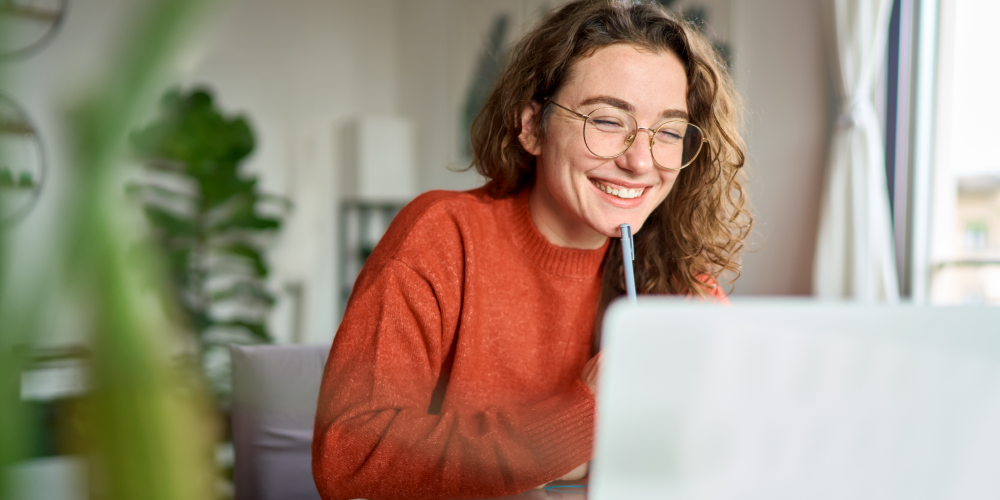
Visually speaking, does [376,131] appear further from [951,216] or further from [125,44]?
[125,44]

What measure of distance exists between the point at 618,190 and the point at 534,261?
181 millimetres

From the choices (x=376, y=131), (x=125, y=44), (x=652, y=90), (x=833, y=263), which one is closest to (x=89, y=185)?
(x=125, y=44)

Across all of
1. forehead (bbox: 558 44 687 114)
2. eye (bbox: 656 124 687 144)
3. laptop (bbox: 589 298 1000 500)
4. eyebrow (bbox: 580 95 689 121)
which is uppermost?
forehead (bbox: 558 44 687 114)

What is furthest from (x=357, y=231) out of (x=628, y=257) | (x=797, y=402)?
(x=797, y=402)

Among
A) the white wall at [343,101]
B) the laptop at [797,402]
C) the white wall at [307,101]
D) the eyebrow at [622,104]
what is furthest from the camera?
the white wall at [307,101]

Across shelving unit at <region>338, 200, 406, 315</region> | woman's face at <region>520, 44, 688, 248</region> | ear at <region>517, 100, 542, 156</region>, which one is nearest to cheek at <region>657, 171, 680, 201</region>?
woman's face at <region>520, 44, 688, 248</region>

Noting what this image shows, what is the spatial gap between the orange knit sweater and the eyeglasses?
0.63 ft

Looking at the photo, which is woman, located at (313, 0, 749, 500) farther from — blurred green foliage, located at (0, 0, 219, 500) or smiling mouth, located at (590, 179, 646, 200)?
blurred green foliage, located at (0, 0, 219, 500)

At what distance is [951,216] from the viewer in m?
2.52

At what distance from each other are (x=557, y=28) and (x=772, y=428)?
910mm

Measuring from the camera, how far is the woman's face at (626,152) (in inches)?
42.6

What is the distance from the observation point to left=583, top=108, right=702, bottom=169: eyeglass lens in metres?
1.09

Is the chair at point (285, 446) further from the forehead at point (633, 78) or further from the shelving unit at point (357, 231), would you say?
the shelving unit at point (357, 231)

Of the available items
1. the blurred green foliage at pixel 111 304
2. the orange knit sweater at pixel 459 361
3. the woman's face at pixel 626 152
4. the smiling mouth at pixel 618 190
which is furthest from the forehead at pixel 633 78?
the blurred green foliage at pixel 111 304
